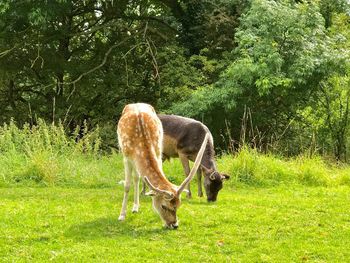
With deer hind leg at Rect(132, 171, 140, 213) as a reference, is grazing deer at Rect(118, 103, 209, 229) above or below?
above

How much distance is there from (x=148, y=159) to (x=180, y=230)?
3.42 feet

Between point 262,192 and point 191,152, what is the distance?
173cm

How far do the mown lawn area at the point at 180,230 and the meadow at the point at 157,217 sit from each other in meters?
0.01

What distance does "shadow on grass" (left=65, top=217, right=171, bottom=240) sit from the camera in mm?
7336

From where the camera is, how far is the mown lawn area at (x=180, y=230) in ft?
21.7

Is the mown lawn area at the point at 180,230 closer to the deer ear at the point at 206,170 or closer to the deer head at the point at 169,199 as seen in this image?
the deer head at the point at 169,199

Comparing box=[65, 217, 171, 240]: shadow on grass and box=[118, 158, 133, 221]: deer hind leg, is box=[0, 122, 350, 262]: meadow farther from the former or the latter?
box=[118, 158, 133, 221]: deer hind leg

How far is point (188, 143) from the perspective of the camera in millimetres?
10422

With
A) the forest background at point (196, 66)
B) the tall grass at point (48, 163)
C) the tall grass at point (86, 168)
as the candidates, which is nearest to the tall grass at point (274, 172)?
the tall grass at point (86, 168)

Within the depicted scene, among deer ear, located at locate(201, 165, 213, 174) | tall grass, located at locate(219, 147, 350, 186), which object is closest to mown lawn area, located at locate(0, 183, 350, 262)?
deer ear, located at locate(201, 165, 213, 174)

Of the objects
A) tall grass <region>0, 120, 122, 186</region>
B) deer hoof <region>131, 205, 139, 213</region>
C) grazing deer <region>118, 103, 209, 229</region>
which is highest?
grazing deer <region>118, 103, 209, 229</region>

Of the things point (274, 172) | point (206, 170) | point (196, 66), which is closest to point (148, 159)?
point (206, 170)

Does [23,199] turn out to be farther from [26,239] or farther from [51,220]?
[26,239]

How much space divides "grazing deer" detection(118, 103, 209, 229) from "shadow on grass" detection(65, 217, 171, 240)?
188 millimetres
